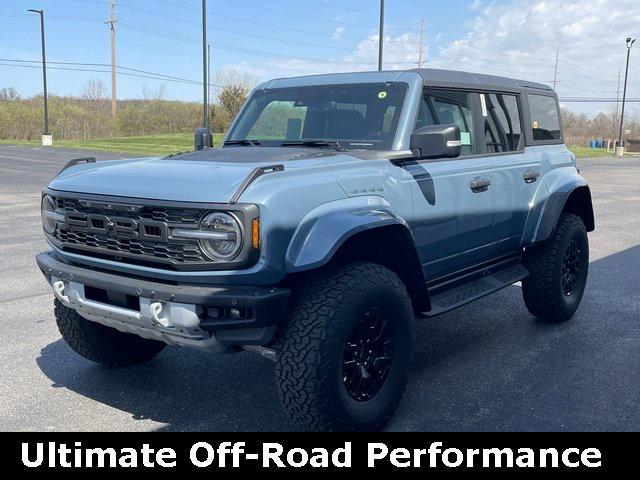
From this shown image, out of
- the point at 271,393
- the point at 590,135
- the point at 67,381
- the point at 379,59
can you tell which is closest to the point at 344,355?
the point at 271,393

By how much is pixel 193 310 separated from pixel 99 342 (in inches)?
57.1

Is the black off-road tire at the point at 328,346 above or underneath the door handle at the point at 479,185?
underneath

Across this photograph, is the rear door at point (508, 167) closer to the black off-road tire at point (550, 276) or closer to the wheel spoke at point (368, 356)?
the black off-road tire at point (550, 276)

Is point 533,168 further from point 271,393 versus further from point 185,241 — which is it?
point 185,241

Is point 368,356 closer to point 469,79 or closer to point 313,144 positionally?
point 313,144

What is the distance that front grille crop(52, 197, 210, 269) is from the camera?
3.23 metres

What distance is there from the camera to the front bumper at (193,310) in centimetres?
314

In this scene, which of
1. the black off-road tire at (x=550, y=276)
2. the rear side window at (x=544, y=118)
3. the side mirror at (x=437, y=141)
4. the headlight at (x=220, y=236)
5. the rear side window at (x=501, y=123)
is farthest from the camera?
the rear side window at (x=544, y=118)

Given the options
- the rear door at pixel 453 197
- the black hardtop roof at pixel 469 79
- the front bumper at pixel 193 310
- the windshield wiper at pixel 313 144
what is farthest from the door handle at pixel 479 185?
the front bumper at pixel 193 310

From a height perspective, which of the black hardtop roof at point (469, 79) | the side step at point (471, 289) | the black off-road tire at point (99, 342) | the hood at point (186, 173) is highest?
the black hardtop roof at point (469, 79)

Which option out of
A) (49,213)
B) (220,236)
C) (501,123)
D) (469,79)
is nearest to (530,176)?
(501,123)

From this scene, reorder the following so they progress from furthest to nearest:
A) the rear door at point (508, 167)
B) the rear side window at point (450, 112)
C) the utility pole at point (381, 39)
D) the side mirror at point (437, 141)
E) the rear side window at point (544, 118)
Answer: the utility pole at point (381, 39)
the rear side window at point (544, 118)
the rear door at point (508, 167)
the rear side window at point (450, 112)
the side mirror at point (437, 141)

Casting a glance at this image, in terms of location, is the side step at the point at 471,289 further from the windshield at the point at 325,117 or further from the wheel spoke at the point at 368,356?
the windshield at the point at 325,117

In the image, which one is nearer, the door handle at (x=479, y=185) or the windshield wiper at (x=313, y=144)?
the windshield wiper at (x=313, y=144)
